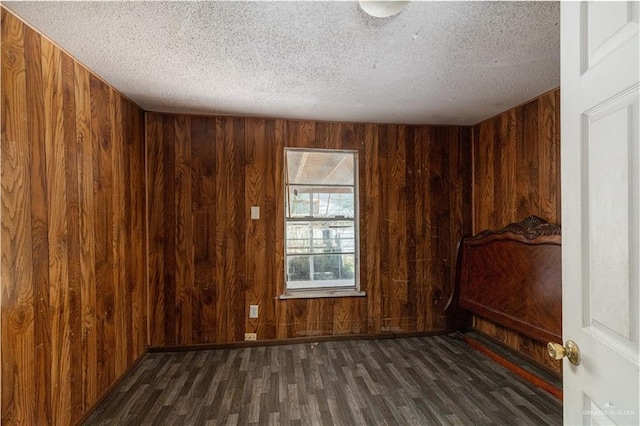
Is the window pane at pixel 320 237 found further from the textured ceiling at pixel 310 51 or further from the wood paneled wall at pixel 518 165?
the wood paneled wall at pixel 518 165

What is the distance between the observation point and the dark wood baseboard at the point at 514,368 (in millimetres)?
2073

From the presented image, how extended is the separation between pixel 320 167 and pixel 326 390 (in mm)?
2075

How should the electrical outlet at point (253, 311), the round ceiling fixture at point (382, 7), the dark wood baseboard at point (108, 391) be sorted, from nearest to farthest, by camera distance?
the round ceiling fixture at point (382, 7) < the dark wood baseboard at point (108, 391) < the electrical outlet at point (253, 311)

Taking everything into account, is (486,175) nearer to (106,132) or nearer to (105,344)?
(106,132)

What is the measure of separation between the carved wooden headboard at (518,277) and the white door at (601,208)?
5.19 feet

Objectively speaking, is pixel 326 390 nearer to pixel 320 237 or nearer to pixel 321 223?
pixel 320 237

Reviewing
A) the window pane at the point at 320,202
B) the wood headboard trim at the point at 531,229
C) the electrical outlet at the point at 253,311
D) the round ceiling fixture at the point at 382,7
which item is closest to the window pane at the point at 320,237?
Answer: the window pane at the point at 320,202

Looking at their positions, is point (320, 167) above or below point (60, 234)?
above

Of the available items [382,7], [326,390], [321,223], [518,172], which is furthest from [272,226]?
[518,172]

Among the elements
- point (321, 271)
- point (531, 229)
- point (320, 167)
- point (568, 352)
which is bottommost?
point (321, 271)

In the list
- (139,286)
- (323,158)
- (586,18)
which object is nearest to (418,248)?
(323,158)

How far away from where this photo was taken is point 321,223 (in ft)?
10.1

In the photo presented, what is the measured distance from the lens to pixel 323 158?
10.1ft

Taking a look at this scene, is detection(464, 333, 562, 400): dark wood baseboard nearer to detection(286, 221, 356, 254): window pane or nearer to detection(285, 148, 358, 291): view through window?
detection(285, 148, 358, 291): view through window
